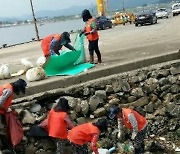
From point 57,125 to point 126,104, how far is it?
2.87 m

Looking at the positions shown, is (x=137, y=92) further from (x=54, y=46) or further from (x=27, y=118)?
(x=27, y=118)

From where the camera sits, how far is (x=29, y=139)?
8.18m

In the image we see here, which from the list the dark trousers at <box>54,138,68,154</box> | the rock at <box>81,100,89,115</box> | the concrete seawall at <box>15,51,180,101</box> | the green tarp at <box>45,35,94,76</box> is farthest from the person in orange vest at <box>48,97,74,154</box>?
the green tarp at <box>45,35,94,76</box>

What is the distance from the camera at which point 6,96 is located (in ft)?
23.6

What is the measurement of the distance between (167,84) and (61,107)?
161 inches

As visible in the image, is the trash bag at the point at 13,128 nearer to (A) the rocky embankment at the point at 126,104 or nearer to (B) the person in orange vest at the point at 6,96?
(B) the person in orange vest at the point at 6,96

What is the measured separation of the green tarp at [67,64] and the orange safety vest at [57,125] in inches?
89.6

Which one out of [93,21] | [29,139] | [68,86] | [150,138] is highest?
[93,21]

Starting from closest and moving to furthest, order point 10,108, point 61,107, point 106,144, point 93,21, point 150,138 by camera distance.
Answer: point 61,107
point 10,108
point 106,144
point 150,138
point 93,21

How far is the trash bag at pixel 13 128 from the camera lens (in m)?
7.58

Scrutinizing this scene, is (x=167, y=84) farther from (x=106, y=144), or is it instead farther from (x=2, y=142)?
(x=2, y=142)

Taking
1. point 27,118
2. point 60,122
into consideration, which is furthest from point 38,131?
point 60,122

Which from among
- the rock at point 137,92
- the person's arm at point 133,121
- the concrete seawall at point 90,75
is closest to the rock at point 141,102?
the rock at point 137,92

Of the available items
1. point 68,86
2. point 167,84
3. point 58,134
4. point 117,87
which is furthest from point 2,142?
point 167,84
